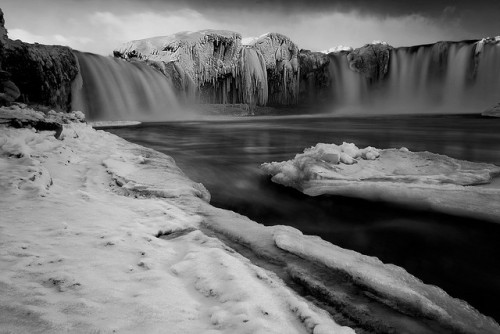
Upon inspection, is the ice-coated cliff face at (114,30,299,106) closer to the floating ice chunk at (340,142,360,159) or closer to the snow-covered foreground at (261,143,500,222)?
the floating ice chunk at (340,142,360,159)

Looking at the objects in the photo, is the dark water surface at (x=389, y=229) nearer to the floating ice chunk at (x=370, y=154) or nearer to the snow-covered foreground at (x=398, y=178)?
the snow-covered foreground at (x=398, y=178)

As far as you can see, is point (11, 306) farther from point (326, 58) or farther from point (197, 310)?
point (326, 58)

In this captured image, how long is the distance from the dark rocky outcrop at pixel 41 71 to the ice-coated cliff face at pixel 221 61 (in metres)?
7.00

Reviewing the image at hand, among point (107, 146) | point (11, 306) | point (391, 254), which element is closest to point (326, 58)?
point (107, 146)

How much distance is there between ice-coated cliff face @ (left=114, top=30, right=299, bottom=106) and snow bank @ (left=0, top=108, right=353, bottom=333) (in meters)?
20.2

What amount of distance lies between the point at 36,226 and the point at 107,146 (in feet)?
13.2

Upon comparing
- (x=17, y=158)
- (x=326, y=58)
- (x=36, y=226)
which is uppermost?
(x=326, y=58)

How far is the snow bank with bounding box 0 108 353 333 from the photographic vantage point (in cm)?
129

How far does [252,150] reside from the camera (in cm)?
830

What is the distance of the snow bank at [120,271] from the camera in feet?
4.23

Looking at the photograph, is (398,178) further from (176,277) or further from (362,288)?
(176,277)

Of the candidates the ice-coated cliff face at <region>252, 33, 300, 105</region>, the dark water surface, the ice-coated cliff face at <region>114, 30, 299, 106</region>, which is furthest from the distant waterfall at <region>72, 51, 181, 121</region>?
the dark water surface

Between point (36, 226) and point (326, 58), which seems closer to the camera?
point (36, 226)

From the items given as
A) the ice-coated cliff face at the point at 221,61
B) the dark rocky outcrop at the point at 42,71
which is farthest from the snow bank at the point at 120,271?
the ice-coated cliff face at the point at 221,61
